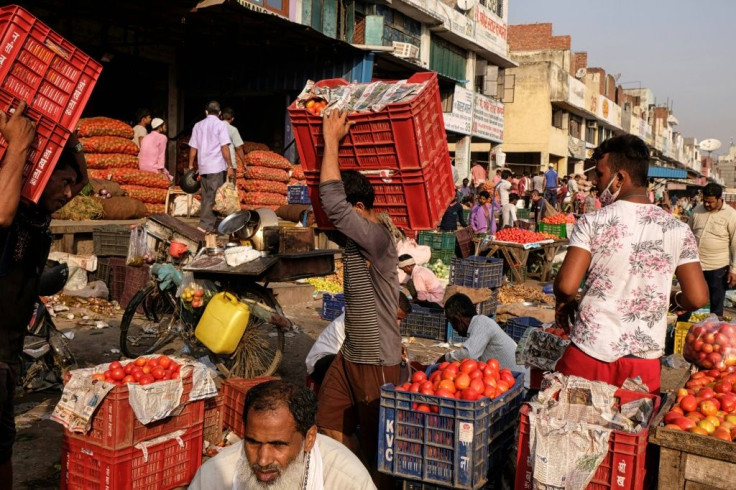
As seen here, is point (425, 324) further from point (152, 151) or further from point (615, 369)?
point (152, 151)

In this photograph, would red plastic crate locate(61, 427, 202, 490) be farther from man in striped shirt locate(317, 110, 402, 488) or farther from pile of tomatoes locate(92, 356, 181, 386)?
man in striped shirt locate(317, 110, 402, 488)

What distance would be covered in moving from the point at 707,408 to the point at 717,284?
7.35 meters

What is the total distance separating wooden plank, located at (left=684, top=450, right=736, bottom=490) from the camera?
2.93 meters

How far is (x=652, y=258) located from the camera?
11.6 ft

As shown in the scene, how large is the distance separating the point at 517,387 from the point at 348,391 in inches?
42.5

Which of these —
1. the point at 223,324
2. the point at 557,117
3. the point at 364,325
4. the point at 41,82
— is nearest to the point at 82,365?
the point at 223,324

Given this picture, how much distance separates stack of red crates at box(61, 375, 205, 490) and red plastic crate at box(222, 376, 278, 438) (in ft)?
2.80

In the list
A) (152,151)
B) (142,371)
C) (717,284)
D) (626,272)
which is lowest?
(142,371)

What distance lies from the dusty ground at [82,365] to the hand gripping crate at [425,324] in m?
0.13

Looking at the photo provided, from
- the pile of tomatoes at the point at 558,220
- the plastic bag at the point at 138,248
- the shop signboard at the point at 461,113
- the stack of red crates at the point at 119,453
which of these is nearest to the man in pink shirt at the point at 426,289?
the plastic bag at the point at 138,248

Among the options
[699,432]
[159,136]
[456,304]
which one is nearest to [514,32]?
[159,136]

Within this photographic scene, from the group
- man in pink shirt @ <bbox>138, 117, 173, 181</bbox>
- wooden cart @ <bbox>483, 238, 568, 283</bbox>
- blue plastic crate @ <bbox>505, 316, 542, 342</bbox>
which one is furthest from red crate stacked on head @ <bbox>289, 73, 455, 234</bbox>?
wooden cart @ <bbox>483, 238, 568, 283</bbox>

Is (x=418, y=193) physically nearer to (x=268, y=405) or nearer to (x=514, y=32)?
(x=268, y=405)

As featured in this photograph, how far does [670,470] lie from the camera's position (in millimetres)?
3045
